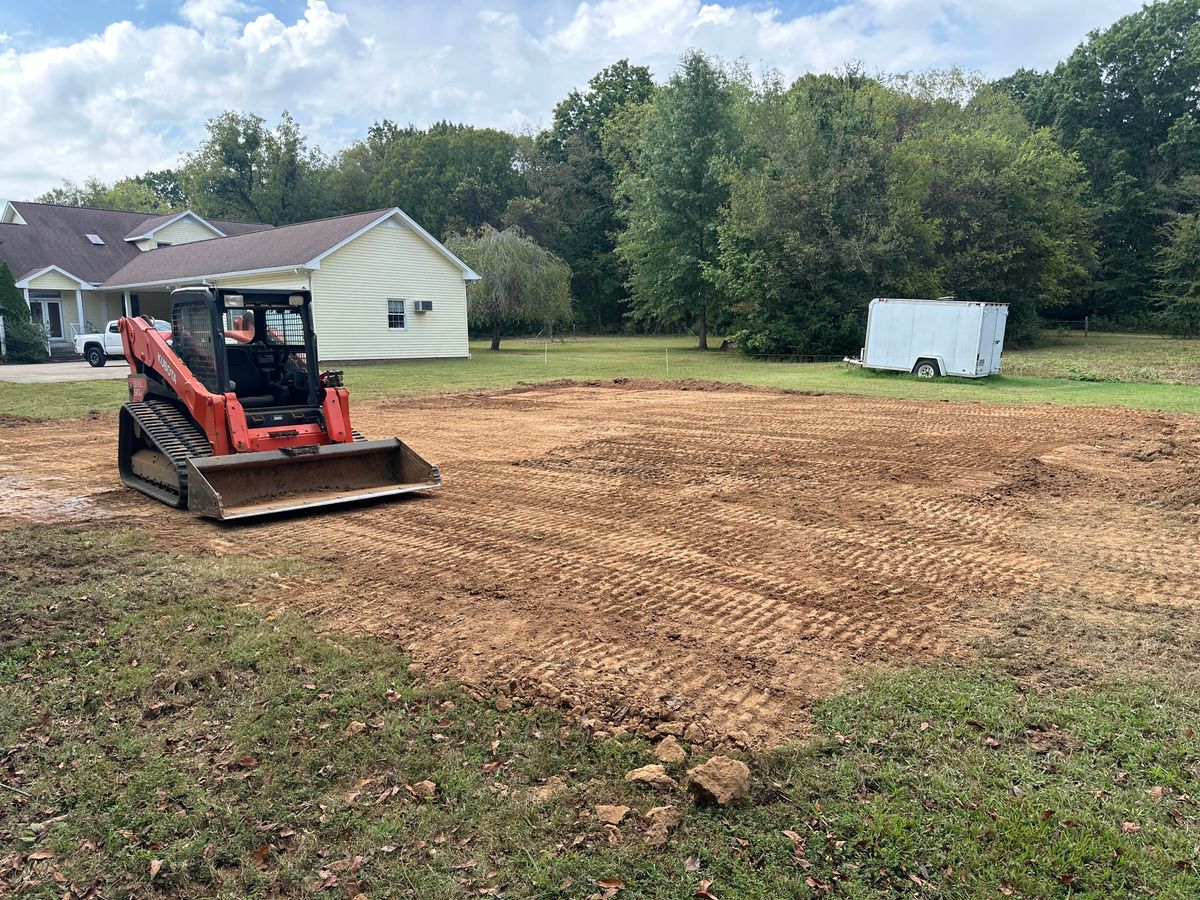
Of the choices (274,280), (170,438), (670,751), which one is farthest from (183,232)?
(670,751)

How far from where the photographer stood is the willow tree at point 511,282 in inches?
1340

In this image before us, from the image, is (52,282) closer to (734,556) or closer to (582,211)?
(582,211)

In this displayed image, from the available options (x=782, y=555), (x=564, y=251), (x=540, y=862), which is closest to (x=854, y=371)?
(x=782, y=555)

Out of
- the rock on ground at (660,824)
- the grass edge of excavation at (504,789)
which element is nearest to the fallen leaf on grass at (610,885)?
the grass edge of excavation at (504,789)

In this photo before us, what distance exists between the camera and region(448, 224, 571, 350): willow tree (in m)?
34.0

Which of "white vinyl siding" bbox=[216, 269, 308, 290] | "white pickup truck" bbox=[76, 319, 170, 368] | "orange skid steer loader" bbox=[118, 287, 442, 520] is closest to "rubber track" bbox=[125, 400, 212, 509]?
"orange skid steer loader" bbox=[118, 287, 442, 520]

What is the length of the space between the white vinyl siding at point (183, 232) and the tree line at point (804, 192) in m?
12.3

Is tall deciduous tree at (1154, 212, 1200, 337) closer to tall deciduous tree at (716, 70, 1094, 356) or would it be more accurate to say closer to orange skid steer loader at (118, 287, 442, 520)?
tall deciduous tree at (716, 70, 1094, 356)

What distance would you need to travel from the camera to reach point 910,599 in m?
5.55

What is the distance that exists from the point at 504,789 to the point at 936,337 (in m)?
21.1

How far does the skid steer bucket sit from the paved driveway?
15997 mm

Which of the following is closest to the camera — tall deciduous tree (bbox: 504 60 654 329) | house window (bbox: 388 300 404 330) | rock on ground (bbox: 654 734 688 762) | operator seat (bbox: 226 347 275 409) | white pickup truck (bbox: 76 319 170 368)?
rock on ground (bbox: 654 734 688 762)

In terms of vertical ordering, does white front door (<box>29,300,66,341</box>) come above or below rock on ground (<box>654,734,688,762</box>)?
above

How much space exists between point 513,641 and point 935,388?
57.8ft
